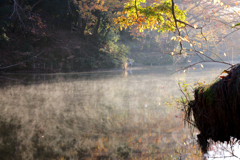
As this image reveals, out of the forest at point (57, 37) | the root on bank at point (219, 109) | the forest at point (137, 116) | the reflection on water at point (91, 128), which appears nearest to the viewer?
the root on bank at point (219, 109)

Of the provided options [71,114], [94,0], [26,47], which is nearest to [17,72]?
[26,47]

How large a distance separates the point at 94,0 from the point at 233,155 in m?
17.2

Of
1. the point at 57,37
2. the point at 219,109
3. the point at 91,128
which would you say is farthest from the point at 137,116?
the point at 57,37

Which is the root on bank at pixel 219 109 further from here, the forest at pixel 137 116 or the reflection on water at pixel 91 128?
the reflection on water at pixel 91 128

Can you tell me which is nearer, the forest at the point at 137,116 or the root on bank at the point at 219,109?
the root on bank at the point at 219,109

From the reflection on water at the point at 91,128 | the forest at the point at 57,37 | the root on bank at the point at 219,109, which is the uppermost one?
the forest at the point at 57,37

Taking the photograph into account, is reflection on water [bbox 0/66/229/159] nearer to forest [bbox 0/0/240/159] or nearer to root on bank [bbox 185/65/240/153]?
forest [bbox 0/0/240/159]

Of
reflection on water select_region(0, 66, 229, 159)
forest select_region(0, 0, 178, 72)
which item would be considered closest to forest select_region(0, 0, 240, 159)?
reflection on water select_region(0, 66, 229, 159)

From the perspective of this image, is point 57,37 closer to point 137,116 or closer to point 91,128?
point 137,116

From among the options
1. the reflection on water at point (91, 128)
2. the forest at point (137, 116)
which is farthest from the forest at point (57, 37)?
the reflection on water at point (91, 128)

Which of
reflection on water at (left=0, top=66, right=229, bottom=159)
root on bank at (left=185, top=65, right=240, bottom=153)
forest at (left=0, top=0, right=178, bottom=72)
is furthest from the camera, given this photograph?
forest at (left=0, top=0, right=178, bottom=72)

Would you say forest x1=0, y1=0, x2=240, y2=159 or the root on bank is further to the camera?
forest x1=0, y1=0, x2=240, y2=159

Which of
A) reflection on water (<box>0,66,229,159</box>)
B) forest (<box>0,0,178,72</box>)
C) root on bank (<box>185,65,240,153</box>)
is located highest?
forest (<box>0,0,178,72</box>)

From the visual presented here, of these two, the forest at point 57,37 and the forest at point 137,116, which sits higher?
the forest at point 57,37
